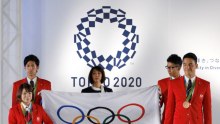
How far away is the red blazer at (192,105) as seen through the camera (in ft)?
14.1

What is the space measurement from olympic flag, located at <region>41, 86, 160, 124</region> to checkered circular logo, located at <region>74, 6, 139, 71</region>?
1.95 meters

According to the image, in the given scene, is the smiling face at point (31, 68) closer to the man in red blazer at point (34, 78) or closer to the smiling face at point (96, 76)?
the man in red blazer at point (34, 78)

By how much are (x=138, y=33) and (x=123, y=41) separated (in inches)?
10.2

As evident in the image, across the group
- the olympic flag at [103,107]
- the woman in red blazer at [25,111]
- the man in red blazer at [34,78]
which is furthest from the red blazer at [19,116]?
the man in red blazer at [34,78]

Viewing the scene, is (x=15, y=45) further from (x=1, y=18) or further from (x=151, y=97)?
(x=151, y=97)

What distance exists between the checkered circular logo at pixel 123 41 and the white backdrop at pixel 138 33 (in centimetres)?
6

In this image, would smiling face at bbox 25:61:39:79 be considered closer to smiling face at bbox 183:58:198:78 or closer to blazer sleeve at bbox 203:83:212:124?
smiling face at bbox 183:58:198:78

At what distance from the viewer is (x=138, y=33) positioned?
21.6 ft

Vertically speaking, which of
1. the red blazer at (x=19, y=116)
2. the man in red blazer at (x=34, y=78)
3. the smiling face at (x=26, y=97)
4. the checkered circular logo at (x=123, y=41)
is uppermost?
the checkered circular logo at (x=123, y=41)

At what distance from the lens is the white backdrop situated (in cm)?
645

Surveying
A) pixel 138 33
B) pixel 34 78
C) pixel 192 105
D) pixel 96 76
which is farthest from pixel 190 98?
pixel 138 33

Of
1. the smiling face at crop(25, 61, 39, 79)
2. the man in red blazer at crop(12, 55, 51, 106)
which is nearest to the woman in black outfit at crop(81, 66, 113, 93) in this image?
the man in red blazer at crop(12, 55, 51, 106)

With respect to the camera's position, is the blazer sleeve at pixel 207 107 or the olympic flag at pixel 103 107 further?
the olympic flag at pixel 103 107

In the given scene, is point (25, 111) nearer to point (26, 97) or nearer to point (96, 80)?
point (26, 97)
